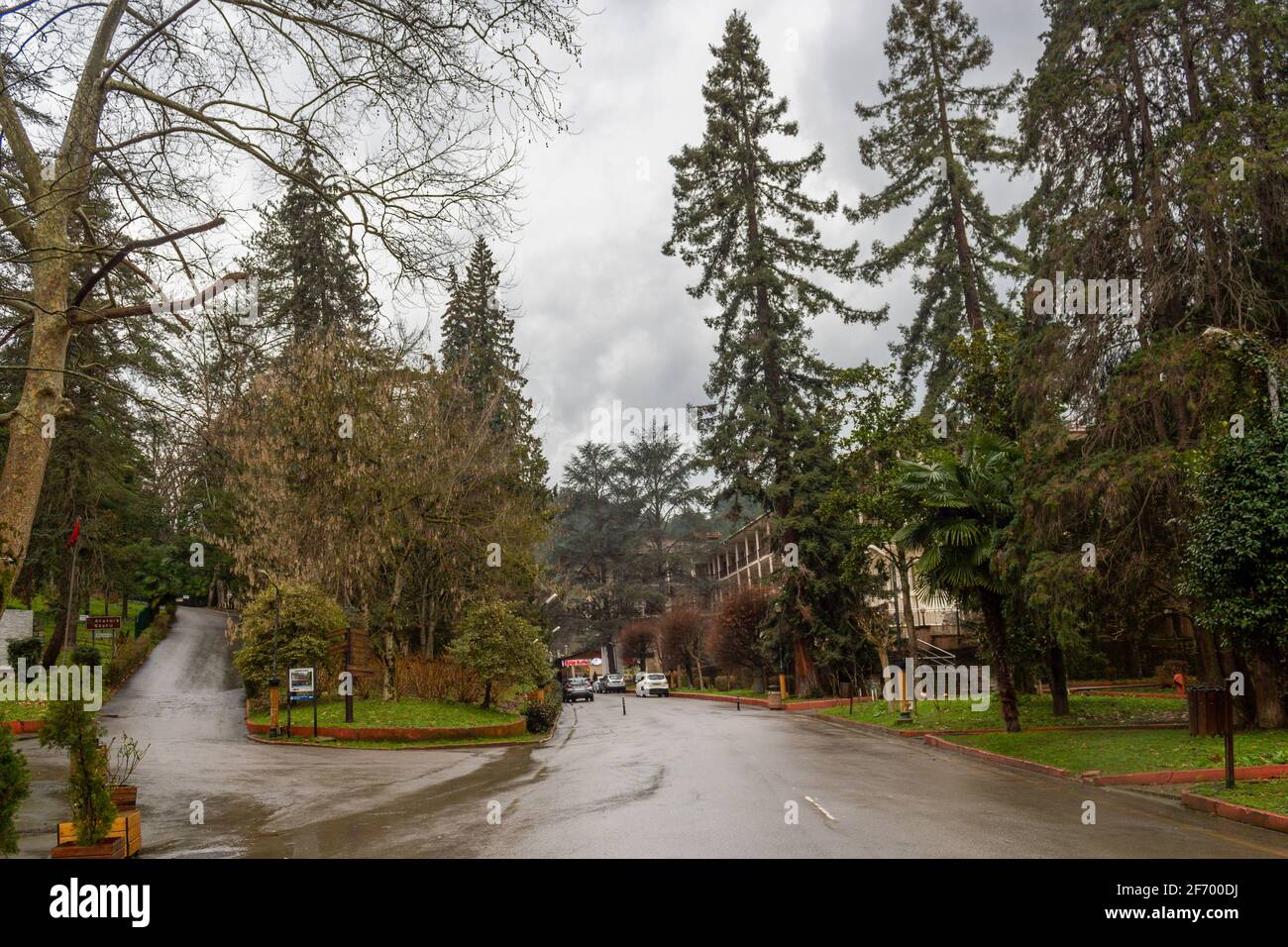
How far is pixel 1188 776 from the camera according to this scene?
13758 millimetres

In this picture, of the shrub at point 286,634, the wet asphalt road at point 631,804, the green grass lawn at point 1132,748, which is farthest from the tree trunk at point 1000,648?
the shrub at point 286,634

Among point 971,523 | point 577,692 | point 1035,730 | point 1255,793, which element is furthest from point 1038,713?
point 577,692

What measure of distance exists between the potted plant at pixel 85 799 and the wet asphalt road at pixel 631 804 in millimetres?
1344

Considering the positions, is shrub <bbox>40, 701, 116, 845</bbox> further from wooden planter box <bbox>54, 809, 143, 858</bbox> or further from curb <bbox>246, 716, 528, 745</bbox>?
curb <bbox>246, 716, 528, 745</bbox>

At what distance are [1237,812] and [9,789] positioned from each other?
1277cm

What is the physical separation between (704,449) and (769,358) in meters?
5.29

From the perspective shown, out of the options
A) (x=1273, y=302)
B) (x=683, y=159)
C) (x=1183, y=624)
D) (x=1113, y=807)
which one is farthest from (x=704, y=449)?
(x=1113, y=807)

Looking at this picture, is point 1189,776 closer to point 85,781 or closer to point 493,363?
point 85,781

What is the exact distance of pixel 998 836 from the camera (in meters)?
9.33

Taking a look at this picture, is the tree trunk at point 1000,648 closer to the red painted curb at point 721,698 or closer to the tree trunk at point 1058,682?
the tree trunk at point 1058,682

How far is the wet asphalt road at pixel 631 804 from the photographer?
9.02 m

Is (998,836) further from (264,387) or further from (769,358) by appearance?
(769,358)
